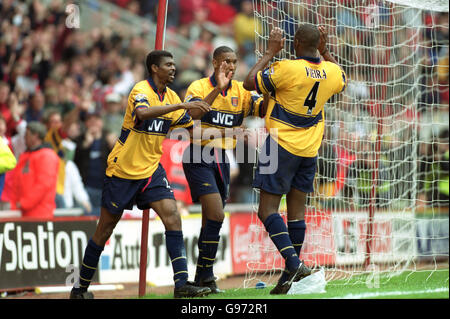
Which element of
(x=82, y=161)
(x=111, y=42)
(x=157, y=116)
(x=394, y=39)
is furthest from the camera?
(x=111, y=42)

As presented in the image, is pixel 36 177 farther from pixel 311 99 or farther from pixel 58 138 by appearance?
pixel 311 99

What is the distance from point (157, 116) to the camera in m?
6.76

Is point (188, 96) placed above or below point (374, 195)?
above

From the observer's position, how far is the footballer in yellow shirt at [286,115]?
700 centimetres

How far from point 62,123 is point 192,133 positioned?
18.2ft

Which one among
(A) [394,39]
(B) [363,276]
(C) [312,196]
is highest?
(A) [394,39]

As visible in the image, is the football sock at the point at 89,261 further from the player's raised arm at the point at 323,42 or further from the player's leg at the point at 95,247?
the player's raised arm at the point at 323,42

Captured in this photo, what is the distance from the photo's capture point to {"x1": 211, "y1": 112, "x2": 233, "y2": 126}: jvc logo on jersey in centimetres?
759

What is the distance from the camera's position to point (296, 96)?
23.1 feet

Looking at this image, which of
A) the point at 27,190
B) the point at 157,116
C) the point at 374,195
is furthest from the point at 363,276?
the point at 27,190

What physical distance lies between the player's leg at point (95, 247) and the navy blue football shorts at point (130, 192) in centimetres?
12

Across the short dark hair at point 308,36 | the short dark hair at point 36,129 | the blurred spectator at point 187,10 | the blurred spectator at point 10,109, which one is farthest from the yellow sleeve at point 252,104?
the blurred spectator at point 187,10

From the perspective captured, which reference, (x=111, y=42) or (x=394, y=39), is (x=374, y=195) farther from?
(x=111, y=42)

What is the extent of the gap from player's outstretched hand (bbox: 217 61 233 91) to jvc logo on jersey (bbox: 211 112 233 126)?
11.9 inches
